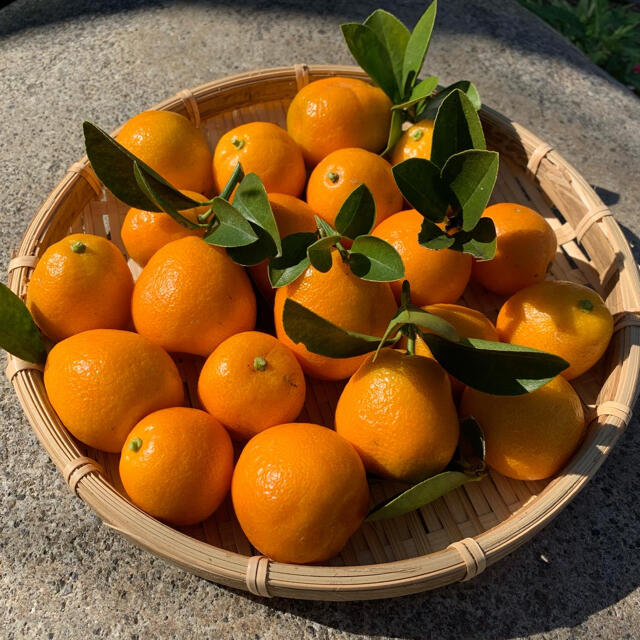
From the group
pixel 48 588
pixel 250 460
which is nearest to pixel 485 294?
pixel 250 460

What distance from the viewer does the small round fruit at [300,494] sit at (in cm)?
73

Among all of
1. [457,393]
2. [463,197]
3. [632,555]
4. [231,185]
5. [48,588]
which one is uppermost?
[463,197]

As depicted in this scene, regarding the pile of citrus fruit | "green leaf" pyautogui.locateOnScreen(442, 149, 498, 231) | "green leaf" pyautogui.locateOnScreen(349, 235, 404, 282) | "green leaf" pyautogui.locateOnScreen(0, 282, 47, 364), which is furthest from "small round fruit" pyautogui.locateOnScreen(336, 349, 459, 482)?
"green leaf" pyautogui.locateOnScreen(0, 282, 47, 364)

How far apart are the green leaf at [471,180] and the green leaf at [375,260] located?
12cm

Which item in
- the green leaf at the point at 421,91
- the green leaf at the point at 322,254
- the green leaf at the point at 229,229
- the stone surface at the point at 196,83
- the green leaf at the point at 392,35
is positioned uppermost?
the green leaf at the point at 392,35

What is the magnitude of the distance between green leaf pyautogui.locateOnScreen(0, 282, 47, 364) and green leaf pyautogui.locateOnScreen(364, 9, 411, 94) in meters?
0.75

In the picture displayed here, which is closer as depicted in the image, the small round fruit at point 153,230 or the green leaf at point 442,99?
the small round fruit at point 153,230

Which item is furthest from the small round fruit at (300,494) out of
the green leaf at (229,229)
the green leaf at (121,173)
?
the green leaf at (121,173)

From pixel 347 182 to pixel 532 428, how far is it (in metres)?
0.46

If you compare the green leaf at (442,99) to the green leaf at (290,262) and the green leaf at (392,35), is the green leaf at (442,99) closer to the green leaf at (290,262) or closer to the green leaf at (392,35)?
the green leaf at (392,35)

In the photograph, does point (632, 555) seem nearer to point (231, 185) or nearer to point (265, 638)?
point (265, 638)

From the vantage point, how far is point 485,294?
45.0 inches

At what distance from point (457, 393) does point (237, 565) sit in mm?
410

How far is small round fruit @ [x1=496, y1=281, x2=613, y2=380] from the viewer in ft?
2.97
